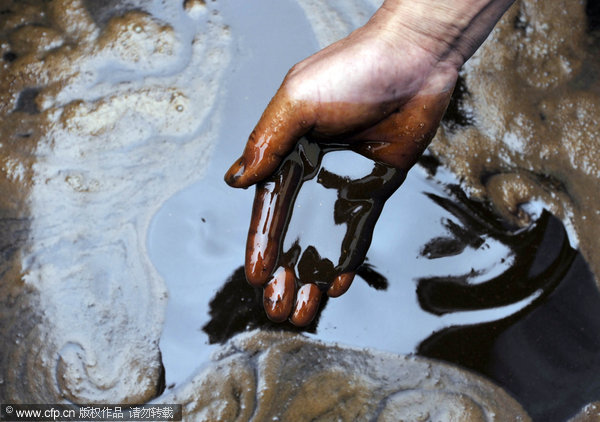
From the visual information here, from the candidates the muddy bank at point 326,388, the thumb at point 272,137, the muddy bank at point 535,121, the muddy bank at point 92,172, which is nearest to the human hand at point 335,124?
the thumb at point 272,137

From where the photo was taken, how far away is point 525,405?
6.01 ft

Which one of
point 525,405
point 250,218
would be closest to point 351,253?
point 250,218

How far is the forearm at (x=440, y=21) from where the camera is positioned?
1.84m

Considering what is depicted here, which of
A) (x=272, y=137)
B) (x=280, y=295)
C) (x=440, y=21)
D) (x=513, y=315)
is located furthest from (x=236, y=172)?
(x=513, y=315)

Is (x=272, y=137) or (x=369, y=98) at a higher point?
(x=369, y=98)

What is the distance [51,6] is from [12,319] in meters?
1.21

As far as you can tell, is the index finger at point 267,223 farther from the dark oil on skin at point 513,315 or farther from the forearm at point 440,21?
the forearm at point 440,21

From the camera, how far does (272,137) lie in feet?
5.45

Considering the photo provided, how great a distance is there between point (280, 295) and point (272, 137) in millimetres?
523

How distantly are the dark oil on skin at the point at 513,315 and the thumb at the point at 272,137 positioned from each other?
0.23 meters

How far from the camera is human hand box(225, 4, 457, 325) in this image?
1.68 meters

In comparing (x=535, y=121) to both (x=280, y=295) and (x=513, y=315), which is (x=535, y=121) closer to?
(x=513, y=315)

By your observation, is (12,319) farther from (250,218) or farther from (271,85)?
(271,85)

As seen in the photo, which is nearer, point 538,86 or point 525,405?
point 525,405
